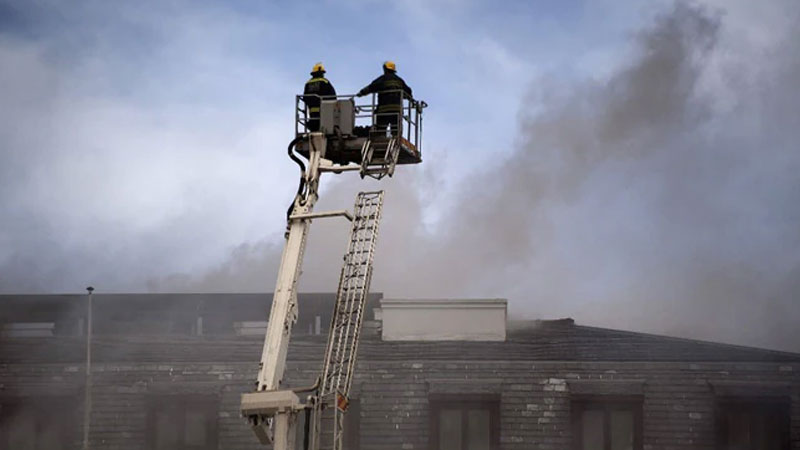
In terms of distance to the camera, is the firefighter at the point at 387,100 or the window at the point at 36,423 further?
the window at the point at 36,423

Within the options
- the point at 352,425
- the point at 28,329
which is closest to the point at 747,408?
the point at 352,425

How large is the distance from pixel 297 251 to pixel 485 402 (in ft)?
30.7

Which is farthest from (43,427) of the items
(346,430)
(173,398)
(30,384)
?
(346,430)

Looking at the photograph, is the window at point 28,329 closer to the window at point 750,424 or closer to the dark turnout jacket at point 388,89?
the dark turnout jacket at point 388,89

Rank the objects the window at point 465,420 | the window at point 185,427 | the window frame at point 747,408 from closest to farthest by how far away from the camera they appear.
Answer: the window frame at point 747,408 → the window at point 465,420 → the window at point 185,427

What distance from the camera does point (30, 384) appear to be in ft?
86.9

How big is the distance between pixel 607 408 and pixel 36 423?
41.8 ft

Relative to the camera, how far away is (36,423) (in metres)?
26.6

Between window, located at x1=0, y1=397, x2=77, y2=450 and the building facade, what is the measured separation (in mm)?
30

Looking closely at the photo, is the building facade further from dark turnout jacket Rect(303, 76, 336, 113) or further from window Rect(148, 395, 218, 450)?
dark turnout jacket Rect(303, 76, 336, 113)

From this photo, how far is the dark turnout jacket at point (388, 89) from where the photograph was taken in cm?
1964

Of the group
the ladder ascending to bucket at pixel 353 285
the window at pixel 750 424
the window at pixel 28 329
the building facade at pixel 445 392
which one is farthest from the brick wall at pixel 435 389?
the ladder ascending to bucket at pixel 353 285

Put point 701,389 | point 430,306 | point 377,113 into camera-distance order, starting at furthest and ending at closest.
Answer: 1. point 430,306
2. point 701,389
3. point 377,113

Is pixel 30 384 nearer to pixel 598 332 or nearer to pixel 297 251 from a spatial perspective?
pixel 297 251
